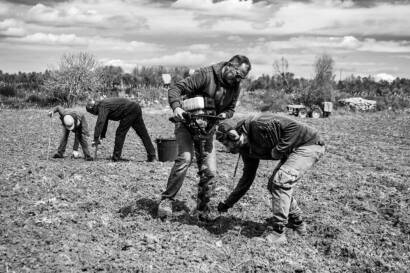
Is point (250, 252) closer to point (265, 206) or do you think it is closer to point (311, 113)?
point (265, 206)

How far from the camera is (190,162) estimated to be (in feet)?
16.1

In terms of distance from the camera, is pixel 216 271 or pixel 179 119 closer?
pixel 216 271

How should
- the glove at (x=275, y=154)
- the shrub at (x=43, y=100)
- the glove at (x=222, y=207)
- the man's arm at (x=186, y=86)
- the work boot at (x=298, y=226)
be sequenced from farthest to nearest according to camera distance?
the shrub at (x=43, y=100)
the glove at (x=222, y=207)
the work boot at (x=298, y=226)
the man's arm at (x=186, y=86)
the glove at (x=275, y=154)

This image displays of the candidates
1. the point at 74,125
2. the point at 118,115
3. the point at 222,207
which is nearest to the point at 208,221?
the point at 222,207

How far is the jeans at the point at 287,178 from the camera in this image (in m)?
4.39

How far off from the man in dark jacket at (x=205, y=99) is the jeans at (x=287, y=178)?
810 mm

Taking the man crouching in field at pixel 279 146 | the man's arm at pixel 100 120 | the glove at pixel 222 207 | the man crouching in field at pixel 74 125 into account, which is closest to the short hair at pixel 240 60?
the man crouching in field at pixel 279 146

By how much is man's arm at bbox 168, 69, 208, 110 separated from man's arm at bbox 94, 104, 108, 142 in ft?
13.7

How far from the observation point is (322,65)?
3653 cm

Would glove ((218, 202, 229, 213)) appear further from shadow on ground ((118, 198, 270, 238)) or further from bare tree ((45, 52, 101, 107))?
bare tree ((45, 52, 101, 107))

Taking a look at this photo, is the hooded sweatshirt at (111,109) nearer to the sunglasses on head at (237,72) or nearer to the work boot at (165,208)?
the work boot at (165,208)

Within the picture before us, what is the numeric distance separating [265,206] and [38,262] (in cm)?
319

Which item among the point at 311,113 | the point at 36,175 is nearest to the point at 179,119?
the point at 36,175

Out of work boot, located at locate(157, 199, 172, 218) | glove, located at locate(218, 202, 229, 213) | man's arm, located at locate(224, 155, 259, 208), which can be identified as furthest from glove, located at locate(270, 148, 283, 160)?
work boot, located at locate(157, 199, 172, 218)
